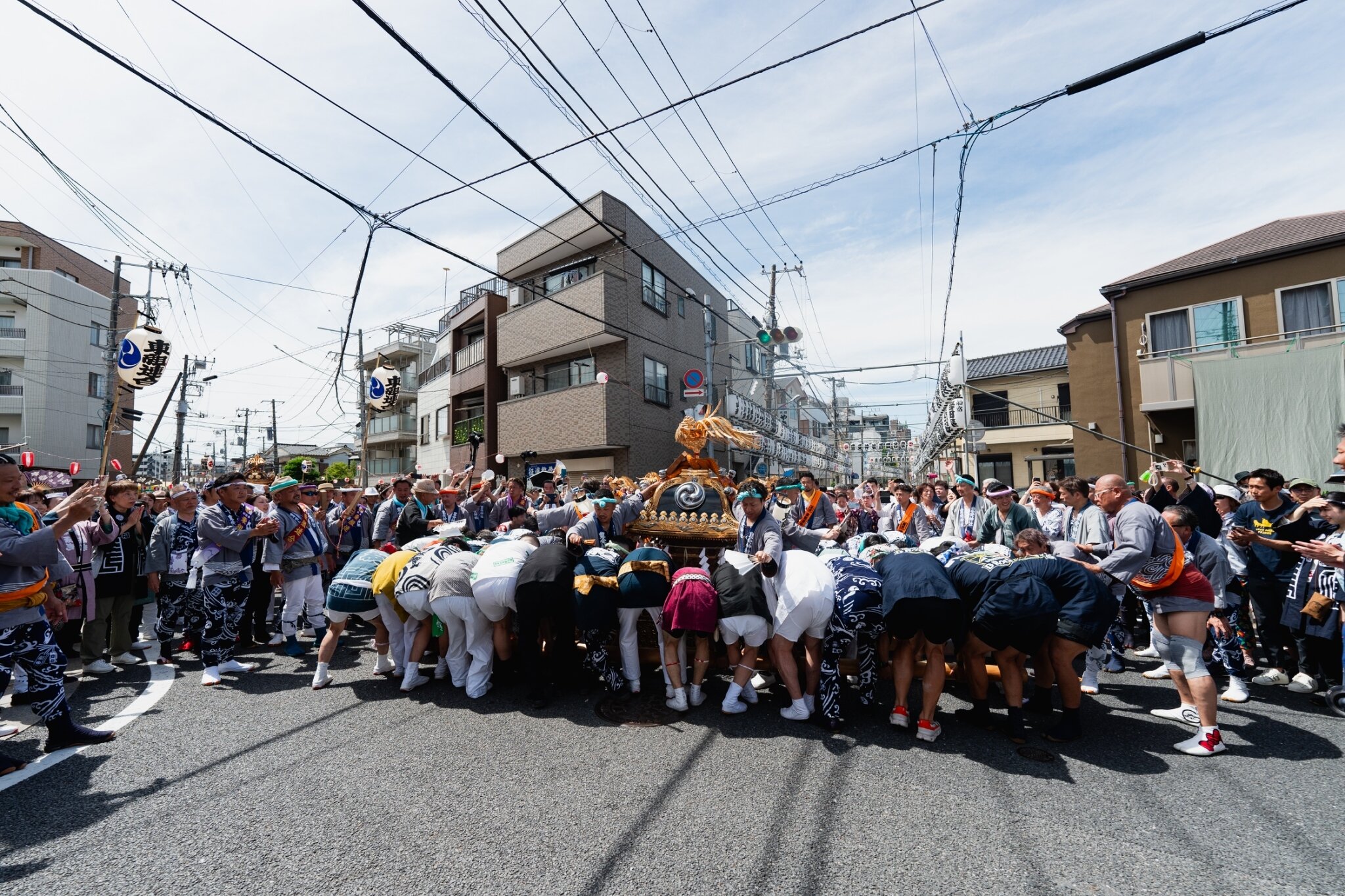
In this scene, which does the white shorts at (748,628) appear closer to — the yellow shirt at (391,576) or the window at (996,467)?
the yellow shirt at (391,576)

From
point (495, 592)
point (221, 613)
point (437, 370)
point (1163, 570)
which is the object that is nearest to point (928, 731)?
point (1163, 570)

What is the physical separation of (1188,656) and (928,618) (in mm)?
1929

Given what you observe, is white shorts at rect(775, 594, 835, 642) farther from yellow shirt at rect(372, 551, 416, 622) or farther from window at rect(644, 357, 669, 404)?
window at rect(644, 357, 669, 404)

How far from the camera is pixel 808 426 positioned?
4656 cm

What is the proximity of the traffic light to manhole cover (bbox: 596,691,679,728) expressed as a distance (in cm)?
1615

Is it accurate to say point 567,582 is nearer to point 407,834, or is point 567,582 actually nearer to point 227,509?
point 407,834

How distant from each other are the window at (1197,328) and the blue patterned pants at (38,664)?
65.8 feet

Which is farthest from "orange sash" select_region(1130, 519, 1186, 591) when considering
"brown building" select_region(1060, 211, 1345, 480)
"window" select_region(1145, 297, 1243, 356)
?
"window" select_region(1145, 297, 1243, 356)

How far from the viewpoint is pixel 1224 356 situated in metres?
13.4

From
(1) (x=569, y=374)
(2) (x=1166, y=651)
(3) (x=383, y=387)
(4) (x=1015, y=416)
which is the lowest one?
(2) (x=1166, y=651)

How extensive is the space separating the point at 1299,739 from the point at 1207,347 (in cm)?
1362

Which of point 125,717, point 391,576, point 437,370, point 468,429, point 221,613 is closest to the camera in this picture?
point 125,717

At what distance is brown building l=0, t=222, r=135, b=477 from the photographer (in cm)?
2784

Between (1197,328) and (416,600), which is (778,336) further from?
(416,600)
